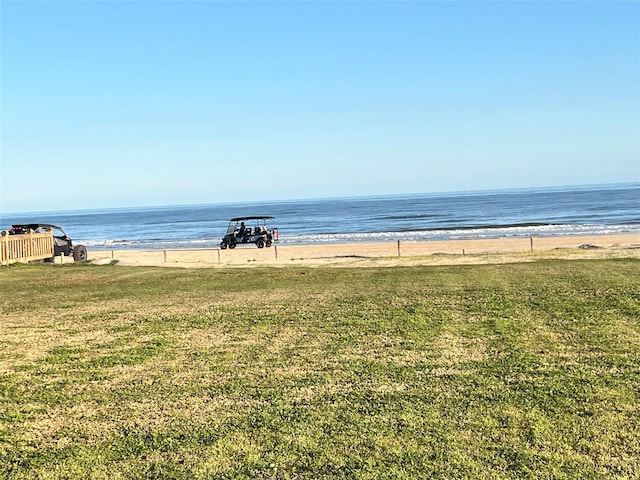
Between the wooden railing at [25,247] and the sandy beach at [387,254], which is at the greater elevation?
the wooden railing at [25,247]

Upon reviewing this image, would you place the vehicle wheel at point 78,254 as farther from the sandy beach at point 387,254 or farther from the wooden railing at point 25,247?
the wooden railing at point 25,247

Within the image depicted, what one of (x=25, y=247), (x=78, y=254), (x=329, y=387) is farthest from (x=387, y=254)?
(x=329, y=387)

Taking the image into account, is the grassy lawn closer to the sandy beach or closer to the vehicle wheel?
the sandy beach

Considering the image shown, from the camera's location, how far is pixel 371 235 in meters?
60.8

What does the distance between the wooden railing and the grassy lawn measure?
482 inches

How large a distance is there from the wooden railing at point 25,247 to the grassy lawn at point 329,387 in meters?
12.3

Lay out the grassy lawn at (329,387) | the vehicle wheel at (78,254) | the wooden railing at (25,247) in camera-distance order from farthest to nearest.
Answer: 1. the vehicle wheel at (78,254)
2. the wooden railing at (25,247)
3. the grassy lawn at (329,387)

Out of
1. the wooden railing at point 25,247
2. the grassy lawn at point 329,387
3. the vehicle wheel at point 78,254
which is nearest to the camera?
the grassy lawn at point 329,387

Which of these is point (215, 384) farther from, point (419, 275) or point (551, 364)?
point (419, 275)

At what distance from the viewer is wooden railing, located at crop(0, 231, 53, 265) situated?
23.0 m

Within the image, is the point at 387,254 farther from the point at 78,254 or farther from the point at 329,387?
the point at 329,387

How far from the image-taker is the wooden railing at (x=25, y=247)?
75.5 feet

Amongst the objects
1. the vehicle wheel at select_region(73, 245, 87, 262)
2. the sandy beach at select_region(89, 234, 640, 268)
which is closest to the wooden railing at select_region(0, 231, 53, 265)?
the sandy beach at select_region(89, 234, 640, 268)

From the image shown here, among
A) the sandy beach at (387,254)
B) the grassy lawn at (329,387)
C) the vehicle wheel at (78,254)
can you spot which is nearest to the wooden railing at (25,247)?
the sandy beach at (387,254)
